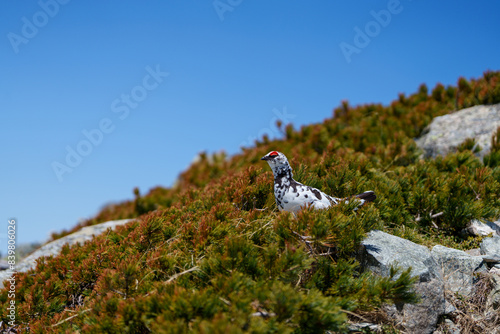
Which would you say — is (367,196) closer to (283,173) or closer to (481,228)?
(283,173)

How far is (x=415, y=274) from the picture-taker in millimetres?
3430

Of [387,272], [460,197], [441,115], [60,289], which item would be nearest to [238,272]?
[387,272]

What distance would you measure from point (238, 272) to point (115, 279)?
3.39 ft

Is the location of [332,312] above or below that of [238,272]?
below

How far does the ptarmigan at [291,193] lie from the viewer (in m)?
3.83

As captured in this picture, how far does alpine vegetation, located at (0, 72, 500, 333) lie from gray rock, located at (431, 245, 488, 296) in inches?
10.0

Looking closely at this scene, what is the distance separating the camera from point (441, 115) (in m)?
11.0

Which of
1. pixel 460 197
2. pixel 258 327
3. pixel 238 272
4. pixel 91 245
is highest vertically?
pixel 91 245

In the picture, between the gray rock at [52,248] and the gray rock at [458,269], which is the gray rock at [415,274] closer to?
the gray rock at [458,269]

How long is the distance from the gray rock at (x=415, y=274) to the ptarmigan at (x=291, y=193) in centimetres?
50

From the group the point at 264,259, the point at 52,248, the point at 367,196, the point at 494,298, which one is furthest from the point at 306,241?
the point at 52,248

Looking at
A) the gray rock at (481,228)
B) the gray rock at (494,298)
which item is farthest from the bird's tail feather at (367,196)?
the gray rock at (481,228)

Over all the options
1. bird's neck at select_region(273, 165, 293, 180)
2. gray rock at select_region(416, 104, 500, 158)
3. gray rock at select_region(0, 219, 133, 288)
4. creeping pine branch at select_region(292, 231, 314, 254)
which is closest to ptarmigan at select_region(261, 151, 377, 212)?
bird's neck at select_region(273, 165, 293, 180)

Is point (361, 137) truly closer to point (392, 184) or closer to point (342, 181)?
point (392, 184)
